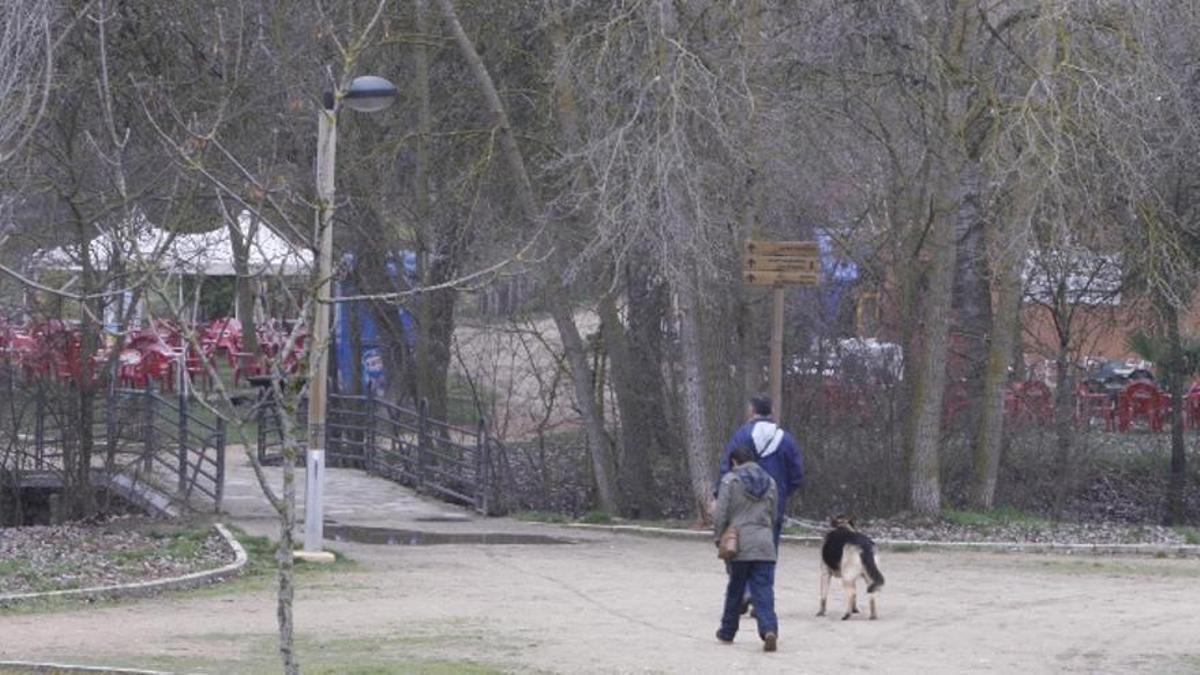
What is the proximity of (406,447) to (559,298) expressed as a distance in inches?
175

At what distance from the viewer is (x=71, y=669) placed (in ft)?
37.1

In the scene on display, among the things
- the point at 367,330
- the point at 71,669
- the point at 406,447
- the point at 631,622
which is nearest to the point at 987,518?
the point at 406,447

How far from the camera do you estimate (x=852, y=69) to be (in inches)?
845

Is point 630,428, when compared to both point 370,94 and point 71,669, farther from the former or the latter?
point 71,669

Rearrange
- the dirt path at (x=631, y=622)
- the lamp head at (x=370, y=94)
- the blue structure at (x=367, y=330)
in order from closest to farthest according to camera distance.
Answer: the dirt path at (x=631, y=622), the lamp head at (x=370, y=94), the blue structure at (x=367, y=330)

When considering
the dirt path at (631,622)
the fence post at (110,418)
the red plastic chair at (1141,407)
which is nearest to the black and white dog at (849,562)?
the dirt path at (631,622)

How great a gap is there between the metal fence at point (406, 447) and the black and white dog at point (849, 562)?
1003cm

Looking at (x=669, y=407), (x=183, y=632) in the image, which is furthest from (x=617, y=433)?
(x=183, y=632)

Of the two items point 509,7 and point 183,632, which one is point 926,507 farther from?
point 183,632

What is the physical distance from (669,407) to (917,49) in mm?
5940

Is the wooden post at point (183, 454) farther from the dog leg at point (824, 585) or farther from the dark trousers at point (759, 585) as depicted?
Answer: the dark trousers at point (759, 585)

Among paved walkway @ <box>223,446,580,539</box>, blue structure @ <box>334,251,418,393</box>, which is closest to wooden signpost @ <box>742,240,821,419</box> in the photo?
paved walkway @ <box>223,446,580,539</box>

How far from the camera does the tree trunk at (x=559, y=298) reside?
73.3 feet

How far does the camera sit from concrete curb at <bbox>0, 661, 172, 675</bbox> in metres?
11.2
